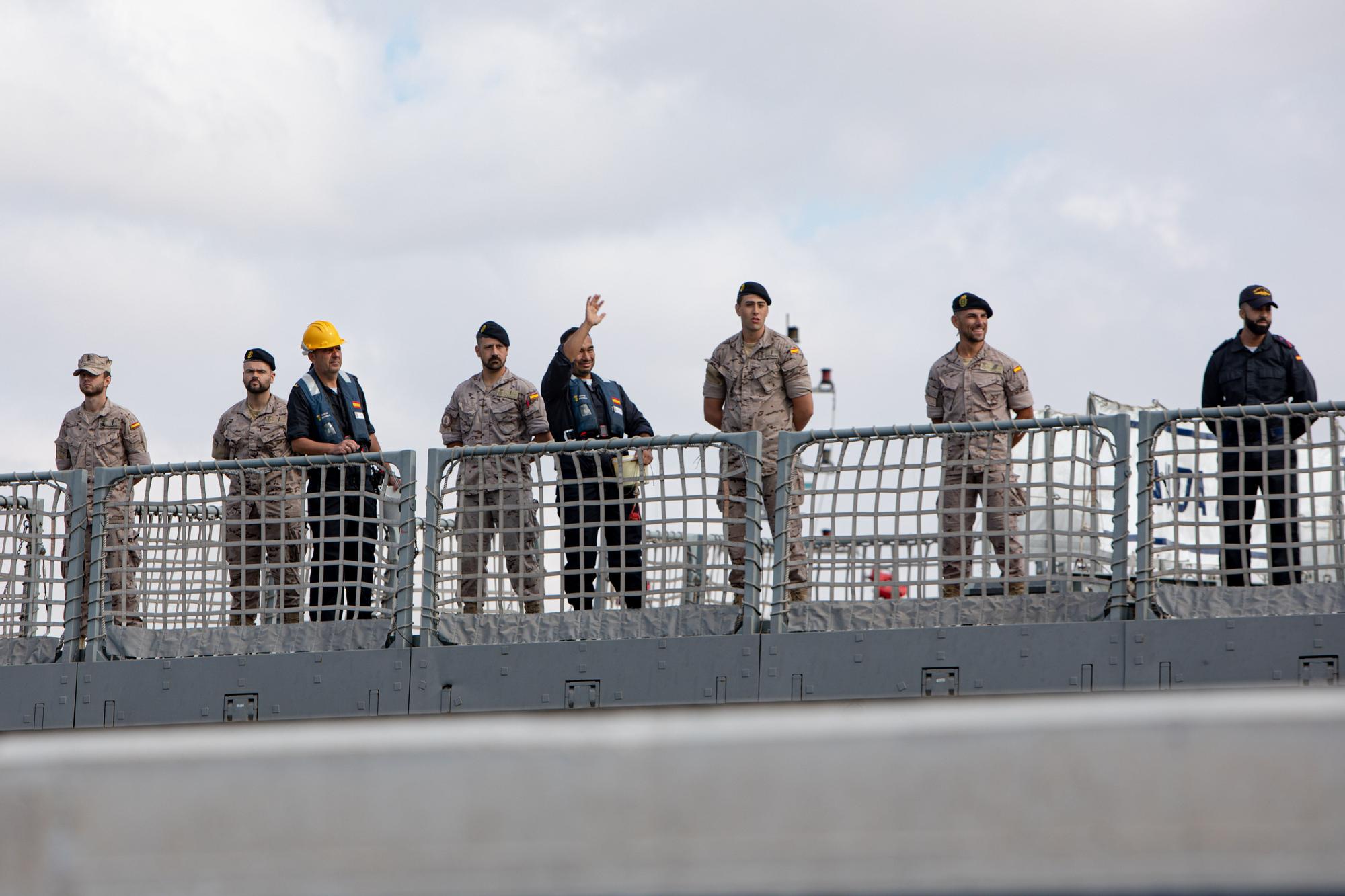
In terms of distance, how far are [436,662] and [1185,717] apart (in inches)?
235

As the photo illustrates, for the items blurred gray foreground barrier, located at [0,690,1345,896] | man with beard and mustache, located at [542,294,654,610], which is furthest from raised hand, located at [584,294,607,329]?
blurred gray foreground barrier, located at [0,690,1345,896]

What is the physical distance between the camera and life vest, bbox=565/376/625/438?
9.29 meters

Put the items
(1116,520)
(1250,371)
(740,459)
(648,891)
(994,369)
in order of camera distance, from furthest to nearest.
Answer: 1. (994,369)
2. (1250,371)
3. (740,459)
4. (1116,520)
5. (648,891)

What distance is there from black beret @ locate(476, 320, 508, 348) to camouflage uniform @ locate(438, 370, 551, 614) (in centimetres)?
20

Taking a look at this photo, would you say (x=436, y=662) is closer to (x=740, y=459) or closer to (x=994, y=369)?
(x=740, y=459)

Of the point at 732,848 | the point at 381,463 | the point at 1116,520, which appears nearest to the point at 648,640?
the point at 381,463

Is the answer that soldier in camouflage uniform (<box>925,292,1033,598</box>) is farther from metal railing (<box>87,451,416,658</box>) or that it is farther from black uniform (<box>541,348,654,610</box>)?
metal railing (<box>87,451,416,658</box>)

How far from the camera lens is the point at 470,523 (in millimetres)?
8680

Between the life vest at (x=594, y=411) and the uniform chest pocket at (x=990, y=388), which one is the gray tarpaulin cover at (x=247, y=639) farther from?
the uniform chest pocket at (x=990, y=388)

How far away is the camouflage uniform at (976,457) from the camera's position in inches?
274

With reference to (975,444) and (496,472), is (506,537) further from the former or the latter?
(975,444)

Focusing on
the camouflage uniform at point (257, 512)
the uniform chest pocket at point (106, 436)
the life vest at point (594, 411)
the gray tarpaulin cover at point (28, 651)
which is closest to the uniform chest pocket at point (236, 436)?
the camouflage uniform at point (257, 512)

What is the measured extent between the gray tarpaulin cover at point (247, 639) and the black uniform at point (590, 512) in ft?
3.44

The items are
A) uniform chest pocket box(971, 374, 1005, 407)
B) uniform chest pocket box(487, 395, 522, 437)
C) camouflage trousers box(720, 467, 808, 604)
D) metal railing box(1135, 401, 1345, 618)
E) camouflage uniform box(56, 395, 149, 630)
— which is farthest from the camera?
camouflage uniform box(56, 395, 149, 630)
